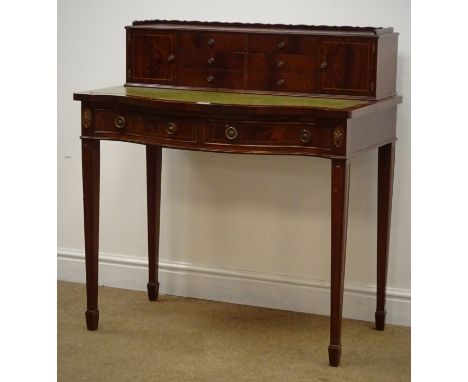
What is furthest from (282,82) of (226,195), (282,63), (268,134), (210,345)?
(210,345)

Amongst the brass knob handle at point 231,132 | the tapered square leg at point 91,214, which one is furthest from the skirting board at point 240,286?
the brass knob handle at point 231,132

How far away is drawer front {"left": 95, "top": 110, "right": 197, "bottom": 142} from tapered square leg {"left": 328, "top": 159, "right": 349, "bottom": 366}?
55 centimetres

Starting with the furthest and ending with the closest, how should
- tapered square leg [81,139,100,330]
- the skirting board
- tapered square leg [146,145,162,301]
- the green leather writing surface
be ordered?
1. tapered square leg [146,145,162,301]
2. the skirting board
3. tapered square leg [81,139,100,330]
4. the green leather writing surface

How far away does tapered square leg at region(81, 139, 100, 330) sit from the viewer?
325 centimetres

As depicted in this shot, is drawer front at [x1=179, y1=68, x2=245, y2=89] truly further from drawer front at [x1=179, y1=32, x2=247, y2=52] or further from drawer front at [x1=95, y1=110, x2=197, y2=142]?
drawer front at [x1=95, y1=110, x2=197, y2=142]

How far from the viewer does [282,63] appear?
322cm

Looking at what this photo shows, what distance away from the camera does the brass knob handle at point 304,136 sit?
2826 millimetres

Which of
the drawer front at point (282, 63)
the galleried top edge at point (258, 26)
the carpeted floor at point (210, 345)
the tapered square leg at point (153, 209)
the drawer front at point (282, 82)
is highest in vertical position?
the galleried top edge at point (258, 26)

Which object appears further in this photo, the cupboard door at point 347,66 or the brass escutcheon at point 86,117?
the brass escutcheon at point 86,117

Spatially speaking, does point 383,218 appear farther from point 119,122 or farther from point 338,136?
point 119,122

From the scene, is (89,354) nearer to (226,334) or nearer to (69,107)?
(226,334)

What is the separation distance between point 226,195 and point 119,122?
0.80 m

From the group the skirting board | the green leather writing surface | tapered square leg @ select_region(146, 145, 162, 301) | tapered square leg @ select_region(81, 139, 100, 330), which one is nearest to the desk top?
the green leather writing surface

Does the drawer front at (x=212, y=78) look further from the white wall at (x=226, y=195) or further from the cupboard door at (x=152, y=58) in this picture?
the white wall at (x=226, y=195)
